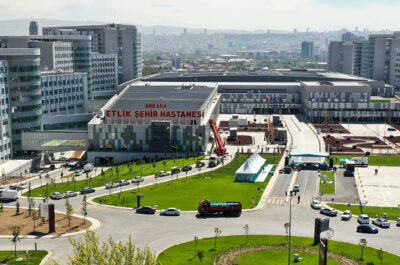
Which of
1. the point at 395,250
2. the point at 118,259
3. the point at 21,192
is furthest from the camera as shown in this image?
the point at 21,192

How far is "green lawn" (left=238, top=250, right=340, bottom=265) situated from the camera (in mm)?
→ 77625

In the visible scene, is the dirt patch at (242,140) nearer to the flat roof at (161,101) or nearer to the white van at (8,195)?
the flat roof at (161,101)

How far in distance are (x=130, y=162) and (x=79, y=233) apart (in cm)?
6360

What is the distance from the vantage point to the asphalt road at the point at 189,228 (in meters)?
86.3

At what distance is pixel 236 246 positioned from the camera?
84.2m

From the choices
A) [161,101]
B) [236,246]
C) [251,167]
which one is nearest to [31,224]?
[236,246]

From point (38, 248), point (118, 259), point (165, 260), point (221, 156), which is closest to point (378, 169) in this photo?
point (221, 156)

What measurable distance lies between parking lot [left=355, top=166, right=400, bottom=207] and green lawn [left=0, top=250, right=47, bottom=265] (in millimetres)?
63014

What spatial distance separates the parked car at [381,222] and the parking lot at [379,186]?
1378cm

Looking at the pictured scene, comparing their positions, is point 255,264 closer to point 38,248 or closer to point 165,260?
point 165,260

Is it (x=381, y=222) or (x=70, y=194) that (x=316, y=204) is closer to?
(x=381, y=222)

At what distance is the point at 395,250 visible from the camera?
273 feet

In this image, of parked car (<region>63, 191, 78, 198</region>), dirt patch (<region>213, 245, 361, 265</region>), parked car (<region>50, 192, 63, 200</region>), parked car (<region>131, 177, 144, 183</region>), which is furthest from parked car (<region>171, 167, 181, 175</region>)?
dirt patch (<region>213, 245, 361, 265</region>)

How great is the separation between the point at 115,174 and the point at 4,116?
37.7 metres
